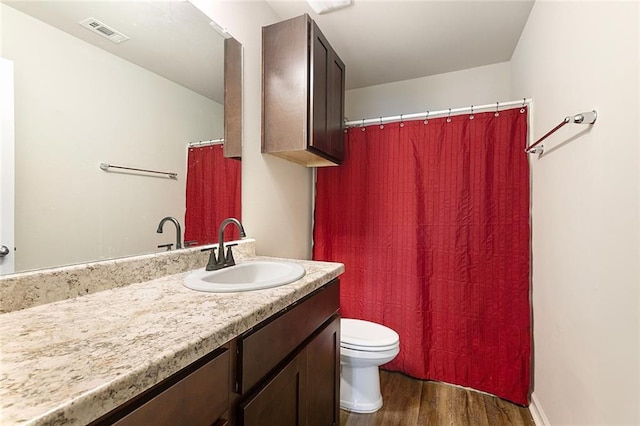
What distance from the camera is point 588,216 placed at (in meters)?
1.01

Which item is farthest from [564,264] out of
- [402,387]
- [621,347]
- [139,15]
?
[139,15]

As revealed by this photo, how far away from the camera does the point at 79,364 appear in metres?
0.48

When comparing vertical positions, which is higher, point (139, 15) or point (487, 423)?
point (139, 15)

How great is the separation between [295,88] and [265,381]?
1.37 metres

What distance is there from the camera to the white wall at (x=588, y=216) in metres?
0.79

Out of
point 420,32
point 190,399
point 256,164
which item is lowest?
point 190,399

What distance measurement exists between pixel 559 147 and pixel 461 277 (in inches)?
36.0

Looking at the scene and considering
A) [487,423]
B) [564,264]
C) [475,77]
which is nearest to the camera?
[564,264]

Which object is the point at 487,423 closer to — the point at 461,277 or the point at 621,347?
the point at 461,277

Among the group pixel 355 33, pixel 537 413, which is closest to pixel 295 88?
pixel 355 33

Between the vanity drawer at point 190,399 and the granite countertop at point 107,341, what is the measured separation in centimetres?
4

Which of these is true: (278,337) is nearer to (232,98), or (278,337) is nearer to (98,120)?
(98,120)

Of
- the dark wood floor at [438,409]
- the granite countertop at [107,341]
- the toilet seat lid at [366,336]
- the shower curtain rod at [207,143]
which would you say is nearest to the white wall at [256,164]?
the shower curtain rod at [207,143]

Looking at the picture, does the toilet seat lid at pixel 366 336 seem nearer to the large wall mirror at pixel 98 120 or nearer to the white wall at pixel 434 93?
the large wall mirror at pixel 98 120
